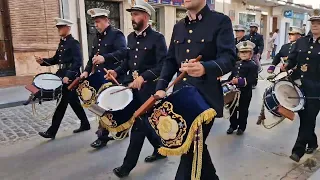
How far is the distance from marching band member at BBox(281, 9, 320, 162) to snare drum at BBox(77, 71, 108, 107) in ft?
8.04

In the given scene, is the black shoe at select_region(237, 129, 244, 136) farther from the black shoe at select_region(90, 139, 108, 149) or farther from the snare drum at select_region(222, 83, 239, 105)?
the black shoe at select_region(90, 139, 108, 149)

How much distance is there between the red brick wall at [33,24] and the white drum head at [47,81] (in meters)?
5.96

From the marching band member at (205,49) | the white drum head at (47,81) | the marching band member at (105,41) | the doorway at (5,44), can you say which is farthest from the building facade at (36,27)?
the marching band member at (205,49)

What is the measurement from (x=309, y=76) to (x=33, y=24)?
883 centimetres

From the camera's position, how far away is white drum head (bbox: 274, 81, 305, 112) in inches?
147

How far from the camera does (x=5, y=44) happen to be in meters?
10.1

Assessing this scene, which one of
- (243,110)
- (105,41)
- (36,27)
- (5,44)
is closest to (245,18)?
(36,27)

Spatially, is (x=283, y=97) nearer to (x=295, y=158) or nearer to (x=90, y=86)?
(x=295, y=158)

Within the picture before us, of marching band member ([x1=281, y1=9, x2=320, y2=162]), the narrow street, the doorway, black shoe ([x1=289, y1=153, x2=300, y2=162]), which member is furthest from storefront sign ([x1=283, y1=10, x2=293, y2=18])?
black shoe ([x1=289, y1=153, x2=300, y2=162])

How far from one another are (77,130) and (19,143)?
0.92 metres

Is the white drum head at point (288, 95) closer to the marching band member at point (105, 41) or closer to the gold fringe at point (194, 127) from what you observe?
the gold fringe at point (194, 127)

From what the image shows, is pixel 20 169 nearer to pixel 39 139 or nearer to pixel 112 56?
pixel 39 139

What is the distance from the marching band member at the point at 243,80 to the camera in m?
5.00

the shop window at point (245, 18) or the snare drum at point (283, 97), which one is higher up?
the shop window at point (245, 18)
